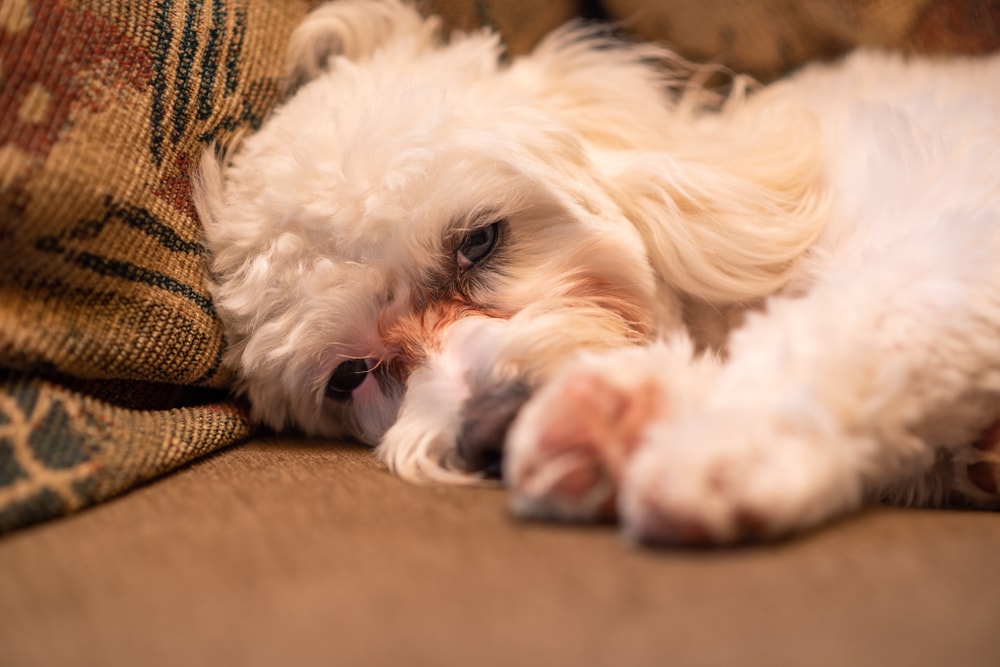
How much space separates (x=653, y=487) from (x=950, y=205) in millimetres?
589

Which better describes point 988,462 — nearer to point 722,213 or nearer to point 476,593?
point 722,213

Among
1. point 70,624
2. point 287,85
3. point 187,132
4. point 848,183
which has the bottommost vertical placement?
point 70,624

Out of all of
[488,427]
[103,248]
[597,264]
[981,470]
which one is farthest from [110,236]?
[981,470]

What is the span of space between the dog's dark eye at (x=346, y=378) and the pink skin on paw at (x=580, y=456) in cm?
50

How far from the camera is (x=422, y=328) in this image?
3.60 ft

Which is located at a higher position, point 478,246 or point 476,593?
point 478,246

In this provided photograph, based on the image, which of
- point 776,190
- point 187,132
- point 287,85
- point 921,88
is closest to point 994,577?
point 776,190

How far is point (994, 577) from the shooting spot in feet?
2.04

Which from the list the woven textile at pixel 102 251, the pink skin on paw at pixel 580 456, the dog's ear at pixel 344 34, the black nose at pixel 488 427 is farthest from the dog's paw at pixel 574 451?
the dog's ear at pixel 344 34

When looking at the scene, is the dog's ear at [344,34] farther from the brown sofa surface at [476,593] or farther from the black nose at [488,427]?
the brown sofa surface at [476,593]

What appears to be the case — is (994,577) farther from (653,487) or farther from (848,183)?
(848,183)

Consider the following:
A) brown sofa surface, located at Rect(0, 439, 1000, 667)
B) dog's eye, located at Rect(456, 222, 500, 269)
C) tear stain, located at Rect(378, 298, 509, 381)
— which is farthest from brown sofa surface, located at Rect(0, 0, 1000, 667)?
dog's eye, located at Rect(456, 222, 500, 269)

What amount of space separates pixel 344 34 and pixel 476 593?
0.96 metres

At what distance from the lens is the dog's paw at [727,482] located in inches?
25.5
